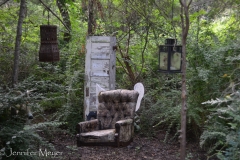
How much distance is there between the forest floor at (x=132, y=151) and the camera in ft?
15.7

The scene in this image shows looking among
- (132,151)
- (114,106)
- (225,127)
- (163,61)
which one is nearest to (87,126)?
(114,106)

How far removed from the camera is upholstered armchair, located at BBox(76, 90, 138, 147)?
468 cm

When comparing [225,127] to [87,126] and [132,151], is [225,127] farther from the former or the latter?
[87,126]

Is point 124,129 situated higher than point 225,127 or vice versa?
point 225,127

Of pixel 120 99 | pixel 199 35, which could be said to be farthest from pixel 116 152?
pixel 199 35

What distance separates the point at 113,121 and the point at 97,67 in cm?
111

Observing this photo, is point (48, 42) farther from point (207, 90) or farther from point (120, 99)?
point (207, 90)

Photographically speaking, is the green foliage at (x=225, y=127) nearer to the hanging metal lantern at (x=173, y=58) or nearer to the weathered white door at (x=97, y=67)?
the hanging metal lantern at (x=173, y=58)

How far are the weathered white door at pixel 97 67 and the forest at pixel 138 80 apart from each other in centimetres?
18

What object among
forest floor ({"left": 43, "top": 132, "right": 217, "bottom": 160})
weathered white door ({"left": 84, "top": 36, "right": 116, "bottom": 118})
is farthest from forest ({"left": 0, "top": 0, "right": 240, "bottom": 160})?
weathered white door ({"left": 84, "top": 36, "right": 116, "bottom": 118})

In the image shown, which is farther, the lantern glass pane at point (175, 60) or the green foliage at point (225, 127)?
the lantern glass pane at point (175, 60)

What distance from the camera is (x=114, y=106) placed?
5.39m

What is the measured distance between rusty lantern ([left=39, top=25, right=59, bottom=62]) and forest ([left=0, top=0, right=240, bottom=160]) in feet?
0.99

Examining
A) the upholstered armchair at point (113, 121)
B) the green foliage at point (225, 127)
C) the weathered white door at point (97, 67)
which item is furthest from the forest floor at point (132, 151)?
the weathered white door at point (97, 67)
